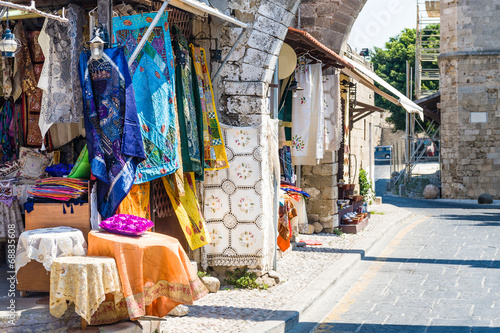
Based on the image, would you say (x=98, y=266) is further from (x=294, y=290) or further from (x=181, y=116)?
(x=294, y=290)

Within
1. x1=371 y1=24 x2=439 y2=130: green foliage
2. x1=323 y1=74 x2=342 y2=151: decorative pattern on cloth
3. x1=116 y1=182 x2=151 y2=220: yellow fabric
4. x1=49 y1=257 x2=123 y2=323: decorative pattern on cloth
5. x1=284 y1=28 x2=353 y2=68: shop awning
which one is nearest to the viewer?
x1=49 y1=257 x2=123 y2=323: decorative pattern on cloth

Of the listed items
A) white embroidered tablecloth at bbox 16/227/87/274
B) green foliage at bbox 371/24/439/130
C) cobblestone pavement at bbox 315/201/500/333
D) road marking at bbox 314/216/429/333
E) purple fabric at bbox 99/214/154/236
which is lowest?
road marking at bbox 314/216/429/333

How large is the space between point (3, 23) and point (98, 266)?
327cm

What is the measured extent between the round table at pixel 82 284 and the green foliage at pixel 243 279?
2.95 metres

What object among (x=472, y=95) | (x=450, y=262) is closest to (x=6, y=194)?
(x=450, y=262)

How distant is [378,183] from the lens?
3444 cm

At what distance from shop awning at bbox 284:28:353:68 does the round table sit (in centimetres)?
484

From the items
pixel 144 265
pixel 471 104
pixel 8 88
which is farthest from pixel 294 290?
pixel 471 104

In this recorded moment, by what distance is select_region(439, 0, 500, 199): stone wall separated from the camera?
81.8 feet

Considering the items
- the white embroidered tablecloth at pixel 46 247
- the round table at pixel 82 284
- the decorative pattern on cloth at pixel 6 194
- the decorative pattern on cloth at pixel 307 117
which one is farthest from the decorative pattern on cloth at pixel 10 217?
the decorative pattern on cloth at pixel 307 117

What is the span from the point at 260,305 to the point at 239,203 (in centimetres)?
143

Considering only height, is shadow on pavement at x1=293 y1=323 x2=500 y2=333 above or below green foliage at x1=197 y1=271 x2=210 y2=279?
below

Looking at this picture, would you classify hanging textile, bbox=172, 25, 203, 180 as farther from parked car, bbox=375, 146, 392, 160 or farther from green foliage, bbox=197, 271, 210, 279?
parked car, bbox=375, 146, 392, 160

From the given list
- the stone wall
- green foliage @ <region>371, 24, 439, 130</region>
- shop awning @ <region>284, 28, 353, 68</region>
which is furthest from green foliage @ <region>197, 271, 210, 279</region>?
green foliage @ <region>371, 24, 439, 130</region>
